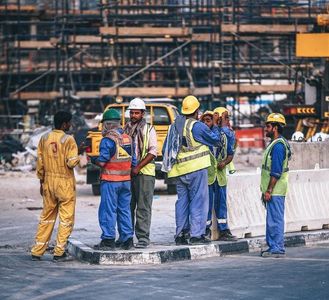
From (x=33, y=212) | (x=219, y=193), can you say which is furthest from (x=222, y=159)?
(x=33, y=212)

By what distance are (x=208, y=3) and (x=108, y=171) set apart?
99.5ft

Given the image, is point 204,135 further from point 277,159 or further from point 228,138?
point 228,138

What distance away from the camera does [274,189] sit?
571 inches

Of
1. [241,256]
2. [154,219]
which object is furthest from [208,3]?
[241,256]

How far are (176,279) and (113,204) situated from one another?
2.09 meters

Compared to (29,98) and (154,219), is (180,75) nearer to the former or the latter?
(29,98)

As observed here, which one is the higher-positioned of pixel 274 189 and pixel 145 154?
pixel 145 154

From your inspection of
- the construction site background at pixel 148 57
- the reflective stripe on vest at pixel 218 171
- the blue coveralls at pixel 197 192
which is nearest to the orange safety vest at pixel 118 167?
the blue coveralls at pixel 197 192

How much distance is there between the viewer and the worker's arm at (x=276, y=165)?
1439cm

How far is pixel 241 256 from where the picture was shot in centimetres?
1484

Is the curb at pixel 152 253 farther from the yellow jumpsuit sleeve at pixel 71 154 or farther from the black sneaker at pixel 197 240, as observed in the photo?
the yellow jumpsuit sleeve at pixel 71 154

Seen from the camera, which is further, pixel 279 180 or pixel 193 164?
pixel 193 164

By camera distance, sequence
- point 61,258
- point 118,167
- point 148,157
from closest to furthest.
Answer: point 61,258 < point 118,167 < point 148,157

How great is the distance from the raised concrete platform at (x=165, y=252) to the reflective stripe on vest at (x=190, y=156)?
0.95m
